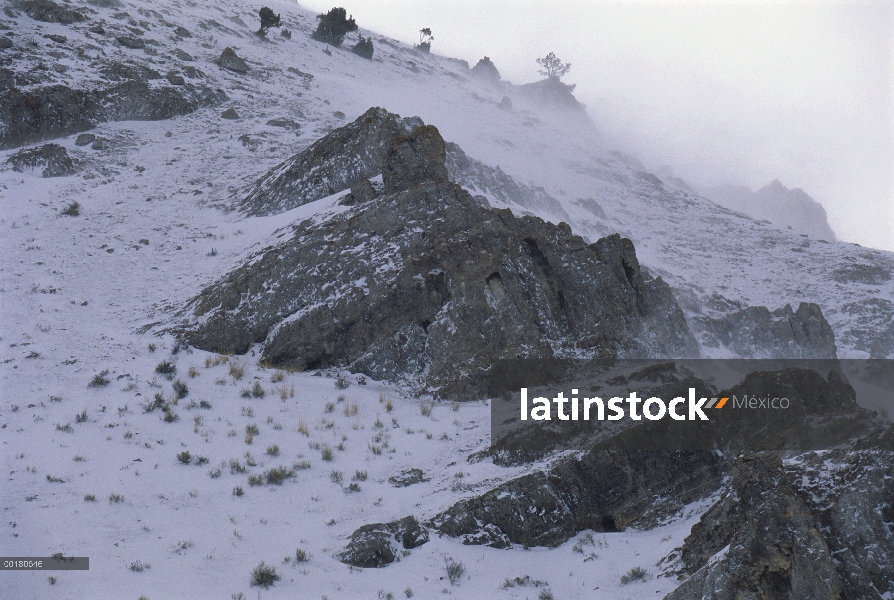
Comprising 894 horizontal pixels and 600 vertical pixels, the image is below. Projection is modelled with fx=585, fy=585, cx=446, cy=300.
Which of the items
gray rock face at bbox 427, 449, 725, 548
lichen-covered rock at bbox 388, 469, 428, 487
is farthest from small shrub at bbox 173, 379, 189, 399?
gray rock face at bbox 427, 449, 725, 548

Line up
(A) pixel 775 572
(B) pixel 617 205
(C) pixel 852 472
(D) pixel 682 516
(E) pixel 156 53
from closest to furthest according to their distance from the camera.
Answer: (A) pixel 775 572 < (C) pixel 852 472 < (D) pixel 682 516 < (E) pixel 156 53 < (B) pixel 617 205

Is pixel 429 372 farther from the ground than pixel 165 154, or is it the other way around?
pixel 165 154

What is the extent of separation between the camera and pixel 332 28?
186 feet

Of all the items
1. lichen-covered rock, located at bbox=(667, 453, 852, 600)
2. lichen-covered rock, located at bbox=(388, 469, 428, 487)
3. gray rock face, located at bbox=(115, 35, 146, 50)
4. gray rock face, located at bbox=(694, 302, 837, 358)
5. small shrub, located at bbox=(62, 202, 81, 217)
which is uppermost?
gray rock face, located at bbox=(115, 35, 146, 50)

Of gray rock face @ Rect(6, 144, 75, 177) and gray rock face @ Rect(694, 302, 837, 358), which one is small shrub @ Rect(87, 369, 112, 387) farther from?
gray rock face @ Rect(694, 302, 837, 358)

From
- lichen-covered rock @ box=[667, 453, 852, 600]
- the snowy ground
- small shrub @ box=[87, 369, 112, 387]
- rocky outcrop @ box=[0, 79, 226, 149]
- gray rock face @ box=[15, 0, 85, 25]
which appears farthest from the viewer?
gray rock face @ box=[15, 0, 85, 25]

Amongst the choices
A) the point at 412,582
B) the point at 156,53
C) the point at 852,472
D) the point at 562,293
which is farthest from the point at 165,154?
the point at 852,472

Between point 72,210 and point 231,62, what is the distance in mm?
21450

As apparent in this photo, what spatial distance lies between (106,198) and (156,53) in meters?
17.2

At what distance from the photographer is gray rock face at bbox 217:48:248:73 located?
39.2 m

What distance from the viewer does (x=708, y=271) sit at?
1212 inches

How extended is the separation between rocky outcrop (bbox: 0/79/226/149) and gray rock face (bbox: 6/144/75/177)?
5.91ft

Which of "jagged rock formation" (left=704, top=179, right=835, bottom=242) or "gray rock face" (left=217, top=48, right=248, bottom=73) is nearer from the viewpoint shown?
"gray rock face" (left=217, top=48, right=248, bottom=73)

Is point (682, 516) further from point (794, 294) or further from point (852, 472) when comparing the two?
point (794, 294)
